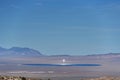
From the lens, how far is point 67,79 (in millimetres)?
165125

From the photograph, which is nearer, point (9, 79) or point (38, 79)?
point (9, 79)

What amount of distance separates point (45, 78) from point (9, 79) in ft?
95.5

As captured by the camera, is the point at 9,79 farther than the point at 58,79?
No

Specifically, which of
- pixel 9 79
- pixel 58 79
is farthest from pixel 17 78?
pixel 58 79

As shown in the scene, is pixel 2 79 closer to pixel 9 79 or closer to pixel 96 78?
pixel 9 79

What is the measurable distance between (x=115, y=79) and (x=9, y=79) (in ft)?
113

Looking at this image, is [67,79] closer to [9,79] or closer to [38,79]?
[38,79]

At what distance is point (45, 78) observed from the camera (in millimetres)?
166250

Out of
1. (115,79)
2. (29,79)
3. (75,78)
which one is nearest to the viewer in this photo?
(29,79)

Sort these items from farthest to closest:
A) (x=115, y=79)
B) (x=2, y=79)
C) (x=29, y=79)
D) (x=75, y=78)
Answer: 1. (x=75, y=78)
2. (x=115, y=79)
3. (x=29, y=79)
4. (x=2, y=79)

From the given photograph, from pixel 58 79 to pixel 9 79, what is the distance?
92.0ft

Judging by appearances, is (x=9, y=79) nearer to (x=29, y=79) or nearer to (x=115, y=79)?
(x=29, y=79)

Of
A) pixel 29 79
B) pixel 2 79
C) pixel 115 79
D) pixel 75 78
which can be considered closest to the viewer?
pixel 2 79

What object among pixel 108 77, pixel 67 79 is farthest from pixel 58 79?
pixel 108 77
